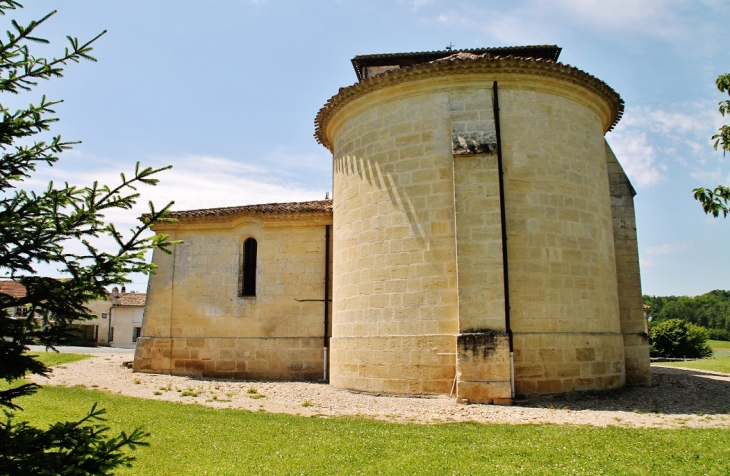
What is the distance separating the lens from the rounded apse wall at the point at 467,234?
11266 millimetres

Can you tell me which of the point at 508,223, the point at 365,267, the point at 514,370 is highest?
the point at 508,223

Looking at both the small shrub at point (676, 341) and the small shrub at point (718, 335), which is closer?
the small shrub at point (676, 341)

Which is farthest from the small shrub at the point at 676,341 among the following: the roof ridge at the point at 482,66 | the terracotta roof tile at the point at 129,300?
the terracotta roof tile at the point at 129,300

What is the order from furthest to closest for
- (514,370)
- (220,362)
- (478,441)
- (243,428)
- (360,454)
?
(220,362)
(514,370)
(243,428)
(478,441)
(360,454)

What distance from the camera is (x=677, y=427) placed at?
823 cm

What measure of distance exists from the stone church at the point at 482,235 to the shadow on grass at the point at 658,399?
0.28 m

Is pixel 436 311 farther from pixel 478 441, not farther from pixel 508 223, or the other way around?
pixel 478 441

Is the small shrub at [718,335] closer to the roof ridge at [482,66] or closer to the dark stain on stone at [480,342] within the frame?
the roof ridge at [482,66]

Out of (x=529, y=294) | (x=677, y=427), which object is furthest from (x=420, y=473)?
(x=529, y=294)

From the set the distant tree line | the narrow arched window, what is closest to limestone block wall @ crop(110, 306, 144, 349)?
the narrow arched window

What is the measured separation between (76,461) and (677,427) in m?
8.21

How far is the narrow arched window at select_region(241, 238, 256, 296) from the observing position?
56.2 feet

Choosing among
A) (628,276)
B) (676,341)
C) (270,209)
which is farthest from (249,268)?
(676,341)

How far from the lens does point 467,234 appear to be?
37.0ft
